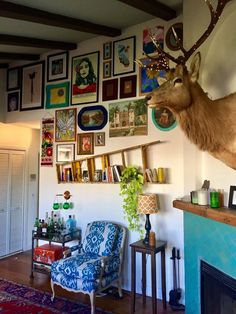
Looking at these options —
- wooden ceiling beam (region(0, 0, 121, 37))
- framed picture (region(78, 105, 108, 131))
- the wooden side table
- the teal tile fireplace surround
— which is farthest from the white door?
the teal tile fireplace surround

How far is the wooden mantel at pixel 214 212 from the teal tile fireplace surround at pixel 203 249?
0.09 m

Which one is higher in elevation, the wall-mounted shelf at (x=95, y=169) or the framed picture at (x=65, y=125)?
the framed picture at (x=65, y=125)

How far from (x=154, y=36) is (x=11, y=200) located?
3630 millimetres

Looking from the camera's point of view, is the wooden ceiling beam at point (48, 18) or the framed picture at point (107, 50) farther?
the framed picture at point (107, 50)

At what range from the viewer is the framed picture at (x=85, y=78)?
397 centimetres

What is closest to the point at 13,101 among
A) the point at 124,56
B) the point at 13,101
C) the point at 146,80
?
the point at 13,101

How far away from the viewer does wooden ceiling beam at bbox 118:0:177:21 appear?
274 cm

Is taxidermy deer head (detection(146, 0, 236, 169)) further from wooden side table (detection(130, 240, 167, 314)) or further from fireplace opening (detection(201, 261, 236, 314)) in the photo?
wooden side table (detection(130, 240, 167, 314))

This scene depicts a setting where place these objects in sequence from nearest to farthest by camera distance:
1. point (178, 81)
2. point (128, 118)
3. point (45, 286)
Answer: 1. point (178, 81)
2. point (128, 118)
3. point (45, 286)

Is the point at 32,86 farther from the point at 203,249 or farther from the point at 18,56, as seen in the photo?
the point at 203,249

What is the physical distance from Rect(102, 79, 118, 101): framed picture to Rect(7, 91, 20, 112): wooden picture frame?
5.66ft

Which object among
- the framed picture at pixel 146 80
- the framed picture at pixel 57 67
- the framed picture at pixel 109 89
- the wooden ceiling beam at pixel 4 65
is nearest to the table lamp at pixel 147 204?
the framed picture at pixel 146 80

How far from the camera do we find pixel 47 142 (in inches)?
174

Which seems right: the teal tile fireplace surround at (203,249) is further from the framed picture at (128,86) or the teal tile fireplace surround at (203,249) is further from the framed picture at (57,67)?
the framed picture at (57,67)
